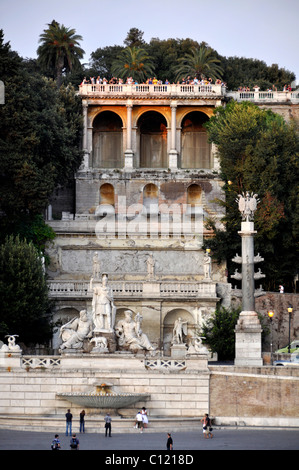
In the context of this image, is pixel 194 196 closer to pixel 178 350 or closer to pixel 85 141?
pixel 85 141

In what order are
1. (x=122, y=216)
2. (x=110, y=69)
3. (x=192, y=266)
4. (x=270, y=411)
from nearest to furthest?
(x=270, y=411)
(x=192, y=266)
(x=122, y=216)
(x=110, y=69)

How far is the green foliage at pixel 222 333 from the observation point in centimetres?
5759

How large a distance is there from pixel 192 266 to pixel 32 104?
1263cm

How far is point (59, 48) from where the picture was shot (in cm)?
8388

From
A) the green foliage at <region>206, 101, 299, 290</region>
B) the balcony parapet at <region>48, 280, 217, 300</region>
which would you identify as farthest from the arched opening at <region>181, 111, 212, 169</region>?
the balcony parapet at <region>48, 280, 217, 300</region>

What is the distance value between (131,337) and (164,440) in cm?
836

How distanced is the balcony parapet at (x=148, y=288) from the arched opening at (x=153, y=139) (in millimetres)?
22261

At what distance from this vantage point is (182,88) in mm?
78750

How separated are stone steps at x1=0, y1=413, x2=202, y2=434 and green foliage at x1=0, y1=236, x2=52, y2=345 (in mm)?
9268

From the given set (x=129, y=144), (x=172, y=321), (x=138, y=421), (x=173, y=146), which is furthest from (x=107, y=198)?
(x=138, y=421)

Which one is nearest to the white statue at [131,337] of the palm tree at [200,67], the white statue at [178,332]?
the white statue at [178,332]

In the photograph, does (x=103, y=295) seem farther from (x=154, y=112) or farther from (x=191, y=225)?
(x=154, y=112)

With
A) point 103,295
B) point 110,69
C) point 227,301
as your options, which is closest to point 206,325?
point 227,301

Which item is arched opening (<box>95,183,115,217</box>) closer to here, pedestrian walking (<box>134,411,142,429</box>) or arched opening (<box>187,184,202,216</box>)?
arched opening (<box>187,184,202,216</box>)
